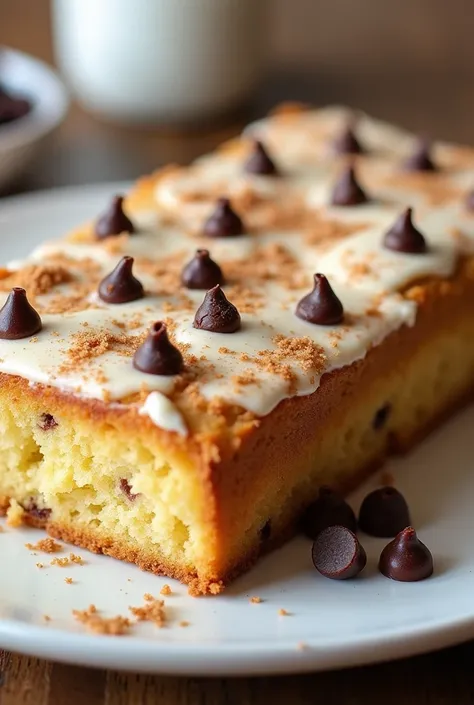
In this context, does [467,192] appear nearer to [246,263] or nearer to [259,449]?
[246,263]

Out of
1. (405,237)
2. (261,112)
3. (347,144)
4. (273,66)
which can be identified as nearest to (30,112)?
(261,112)

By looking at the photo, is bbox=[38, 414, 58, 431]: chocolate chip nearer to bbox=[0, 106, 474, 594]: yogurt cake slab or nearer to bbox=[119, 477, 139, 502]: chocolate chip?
bbox=[0, 106, 474, 594]: yogurt cake slab

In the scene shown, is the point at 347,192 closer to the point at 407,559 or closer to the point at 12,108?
the point at 407,559

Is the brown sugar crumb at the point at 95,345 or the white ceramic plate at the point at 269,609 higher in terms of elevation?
the brown sugar crumb at the point at 95,345

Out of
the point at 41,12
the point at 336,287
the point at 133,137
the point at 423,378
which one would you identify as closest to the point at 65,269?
the point at 336,287

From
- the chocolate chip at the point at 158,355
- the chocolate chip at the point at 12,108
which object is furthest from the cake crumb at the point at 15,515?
the chocolate chip at the point at 12,108

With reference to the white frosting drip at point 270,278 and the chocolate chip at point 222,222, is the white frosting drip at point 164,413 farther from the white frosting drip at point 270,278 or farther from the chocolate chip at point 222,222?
the chocolate chip at point 222,222
